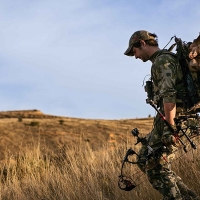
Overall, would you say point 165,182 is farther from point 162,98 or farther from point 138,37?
point 138,37

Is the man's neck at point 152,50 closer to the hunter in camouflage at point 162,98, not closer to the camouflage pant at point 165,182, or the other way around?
the hunter in camouflage at point 162,98

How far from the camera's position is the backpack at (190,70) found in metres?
5.01

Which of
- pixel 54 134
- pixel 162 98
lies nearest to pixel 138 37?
pixel 162 98

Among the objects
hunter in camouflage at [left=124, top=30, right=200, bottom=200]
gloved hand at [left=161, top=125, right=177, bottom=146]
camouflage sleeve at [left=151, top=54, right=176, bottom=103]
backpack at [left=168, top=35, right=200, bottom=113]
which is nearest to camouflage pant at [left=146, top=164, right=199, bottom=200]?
hunter in camouflage at [left=124, top=30, right=200, bottom=200]

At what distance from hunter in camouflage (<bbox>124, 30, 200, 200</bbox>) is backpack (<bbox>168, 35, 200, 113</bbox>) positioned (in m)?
0.07

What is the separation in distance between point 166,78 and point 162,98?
245mm

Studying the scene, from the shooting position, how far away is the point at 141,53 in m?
5.43

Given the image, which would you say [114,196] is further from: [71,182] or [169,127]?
[169,127]

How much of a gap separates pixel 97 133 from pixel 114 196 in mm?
23644

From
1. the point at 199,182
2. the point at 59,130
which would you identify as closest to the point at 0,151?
the point at 59,130

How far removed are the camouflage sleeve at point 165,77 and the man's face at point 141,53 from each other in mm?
299

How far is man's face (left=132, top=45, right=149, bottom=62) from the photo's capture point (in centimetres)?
541

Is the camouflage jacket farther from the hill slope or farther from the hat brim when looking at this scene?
the hill slope

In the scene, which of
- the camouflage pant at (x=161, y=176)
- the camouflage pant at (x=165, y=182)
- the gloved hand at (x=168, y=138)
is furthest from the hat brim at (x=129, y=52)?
the camouflage pant at (x=165, y=182)
